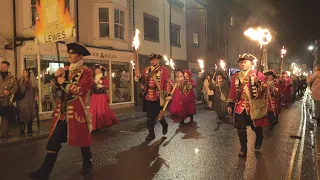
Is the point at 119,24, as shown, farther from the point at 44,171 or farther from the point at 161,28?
the point at 44,171

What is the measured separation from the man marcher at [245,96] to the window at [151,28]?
14206 millimetres

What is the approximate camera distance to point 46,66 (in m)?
13.7

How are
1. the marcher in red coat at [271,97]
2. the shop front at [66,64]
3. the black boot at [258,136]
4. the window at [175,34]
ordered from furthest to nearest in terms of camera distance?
the window at [175,34] < the shop front at [66,64] < the marcher in red coat at [271,97] < the black boot at [258,136]

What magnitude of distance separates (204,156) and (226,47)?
103 feet

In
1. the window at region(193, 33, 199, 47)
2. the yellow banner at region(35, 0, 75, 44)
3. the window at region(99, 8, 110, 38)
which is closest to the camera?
the yellow banner at region(35, 0, 75, 44)

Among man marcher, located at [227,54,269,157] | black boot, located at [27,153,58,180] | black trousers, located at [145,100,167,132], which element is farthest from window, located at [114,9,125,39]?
black boot, located at [27,153,58,180]

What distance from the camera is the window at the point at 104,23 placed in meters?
16.7

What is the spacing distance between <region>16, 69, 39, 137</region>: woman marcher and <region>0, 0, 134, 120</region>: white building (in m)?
0.86

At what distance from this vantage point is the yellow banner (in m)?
7.69

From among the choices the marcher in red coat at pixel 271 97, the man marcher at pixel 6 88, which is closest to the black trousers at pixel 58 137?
the man marcher at pixel 6 88

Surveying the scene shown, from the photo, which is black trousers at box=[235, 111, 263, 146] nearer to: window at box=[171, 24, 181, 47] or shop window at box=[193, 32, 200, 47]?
window at box=[171, 24, 181, 47]

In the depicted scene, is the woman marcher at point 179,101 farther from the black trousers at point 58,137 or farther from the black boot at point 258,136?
the black trousers at point 58,137

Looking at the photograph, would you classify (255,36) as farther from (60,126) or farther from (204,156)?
(60,126)

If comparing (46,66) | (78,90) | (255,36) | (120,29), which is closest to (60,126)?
(78,90)
